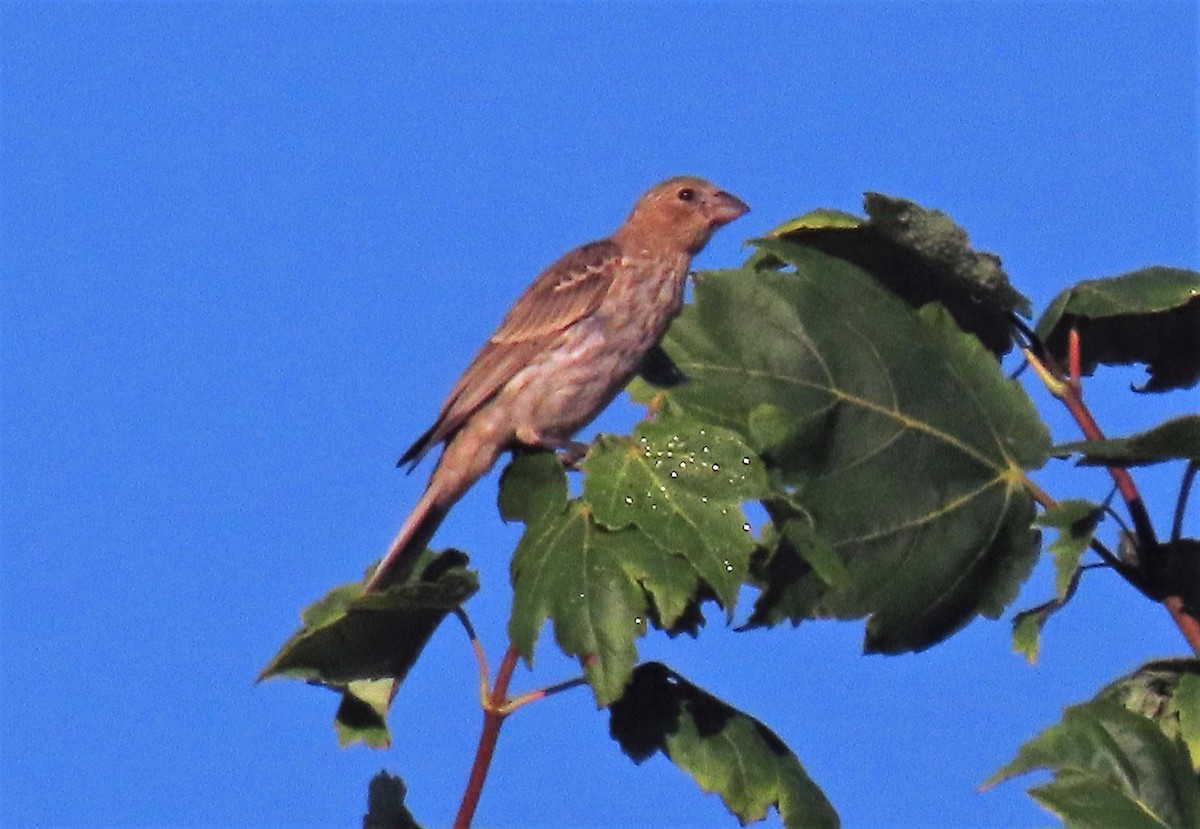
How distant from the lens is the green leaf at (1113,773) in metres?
3.77

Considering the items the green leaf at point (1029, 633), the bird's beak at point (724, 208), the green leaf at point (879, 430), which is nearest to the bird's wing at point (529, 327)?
the bird's beak at point (724, 208)

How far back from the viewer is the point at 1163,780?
3.82m

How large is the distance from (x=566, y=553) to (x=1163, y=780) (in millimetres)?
1447

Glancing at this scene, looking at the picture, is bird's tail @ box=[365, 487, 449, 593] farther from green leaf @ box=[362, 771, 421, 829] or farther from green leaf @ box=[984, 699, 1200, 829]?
green leaf @ box=[984, 699, 1200, 829]

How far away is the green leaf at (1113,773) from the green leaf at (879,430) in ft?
1.59

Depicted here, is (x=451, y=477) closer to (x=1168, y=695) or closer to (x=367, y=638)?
(x=367, y=638)

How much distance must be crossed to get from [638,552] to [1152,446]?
120 cm

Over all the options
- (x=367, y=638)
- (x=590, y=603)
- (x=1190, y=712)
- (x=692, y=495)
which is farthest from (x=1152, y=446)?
(x=367, y=638)

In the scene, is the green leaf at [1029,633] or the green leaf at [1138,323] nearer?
the green leaf at [1029,633]

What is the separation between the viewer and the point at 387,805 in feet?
15.9

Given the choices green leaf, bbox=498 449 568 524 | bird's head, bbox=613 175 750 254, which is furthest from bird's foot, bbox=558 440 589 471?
bird's head, bbox=613 175 750 254

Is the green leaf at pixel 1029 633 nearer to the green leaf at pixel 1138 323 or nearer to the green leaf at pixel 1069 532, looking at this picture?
the green leaf at pixel 1069 532

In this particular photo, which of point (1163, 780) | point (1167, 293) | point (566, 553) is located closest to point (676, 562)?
point (566, 553)

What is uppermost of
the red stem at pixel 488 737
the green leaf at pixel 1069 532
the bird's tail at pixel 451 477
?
the bird's tail at pixel 451 477
